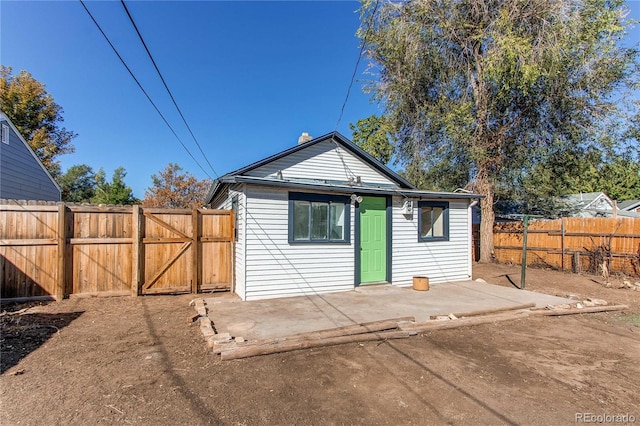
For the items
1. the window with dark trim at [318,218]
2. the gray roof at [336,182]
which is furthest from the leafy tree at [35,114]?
the window with dark trim at [318,218]

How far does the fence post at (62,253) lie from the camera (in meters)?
6.34

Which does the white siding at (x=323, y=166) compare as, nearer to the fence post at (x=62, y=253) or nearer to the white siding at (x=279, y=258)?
the white siding at (x=279, y=258)

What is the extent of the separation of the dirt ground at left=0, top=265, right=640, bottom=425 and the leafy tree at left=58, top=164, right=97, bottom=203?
37522mm

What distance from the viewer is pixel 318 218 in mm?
7590

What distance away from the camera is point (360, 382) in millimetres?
3264

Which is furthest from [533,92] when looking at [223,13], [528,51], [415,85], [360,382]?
[360,382]

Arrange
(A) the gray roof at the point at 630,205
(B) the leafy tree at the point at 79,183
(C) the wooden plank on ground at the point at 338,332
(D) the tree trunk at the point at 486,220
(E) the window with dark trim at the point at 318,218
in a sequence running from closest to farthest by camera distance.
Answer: (C) the wooden plank on ground at the point at 338,332 → (E) the window with dark trim at the point at 318,218 → (D) the tree trunk at the point at 486,220 → (A) the gray roof at the point at 630,205 → (B) the leafy tree at the point at 79,183

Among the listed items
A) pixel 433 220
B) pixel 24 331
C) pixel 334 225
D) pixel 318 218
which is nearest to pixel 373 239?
pixel 334 225

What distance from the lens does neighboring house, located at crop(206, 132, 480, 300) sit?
22.6ft

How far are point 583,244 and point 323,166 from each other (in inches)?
386

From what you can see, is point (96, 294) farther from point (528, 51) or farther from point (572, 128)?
point (572, 128)

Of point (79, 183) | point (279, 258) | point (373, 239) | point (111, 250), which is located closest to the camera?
point (111, 250)

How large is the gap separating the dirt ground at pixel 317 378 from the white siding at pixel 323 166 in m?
5.26

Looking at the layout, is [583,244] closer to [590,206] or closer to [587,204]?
[587,204]
